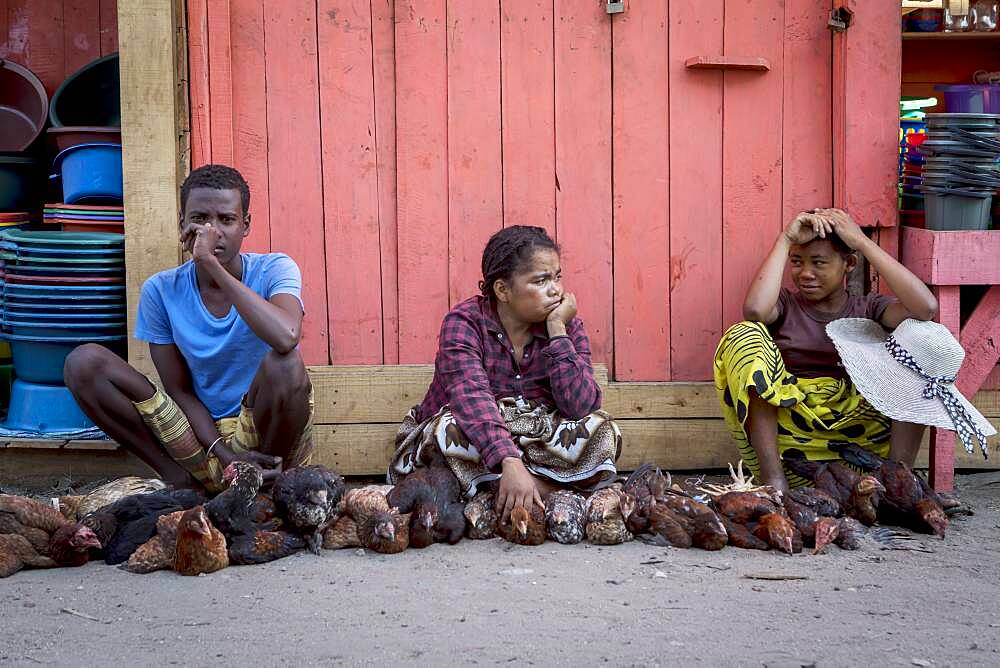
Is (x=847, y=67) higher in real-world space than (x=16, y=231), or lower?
higher

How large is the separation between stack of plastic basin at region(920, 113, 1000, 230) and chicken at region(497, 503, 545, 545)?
2.30 m

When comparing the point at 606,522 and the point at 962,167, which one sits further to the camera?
the point at 962,167

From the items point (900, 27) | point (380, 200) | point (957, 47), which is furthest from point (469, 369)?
point (957, 47)

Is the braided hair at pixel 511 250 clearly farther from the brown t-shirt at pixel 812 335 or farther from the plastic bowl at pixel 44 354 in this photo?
the plastic bowl at pixel 44 354

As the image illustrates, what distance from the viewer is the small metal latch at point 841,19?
15.8 ft

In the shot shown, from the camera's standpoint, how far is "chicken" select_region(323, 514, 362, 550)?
3818 mm

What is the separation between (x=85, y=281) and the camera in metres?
4.66

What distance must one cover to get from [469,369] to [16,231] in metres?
2.17

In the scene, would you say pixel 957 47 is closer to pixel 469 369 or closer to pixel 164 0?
pixel 469 369

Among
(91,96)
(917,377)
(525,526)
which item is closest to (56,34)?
(91,96)

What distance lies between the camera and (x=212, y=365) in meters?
4.33

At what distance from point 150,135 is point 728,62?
263 cm

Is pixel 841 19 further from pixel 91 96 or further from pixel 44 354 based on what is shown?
pixel 44 354

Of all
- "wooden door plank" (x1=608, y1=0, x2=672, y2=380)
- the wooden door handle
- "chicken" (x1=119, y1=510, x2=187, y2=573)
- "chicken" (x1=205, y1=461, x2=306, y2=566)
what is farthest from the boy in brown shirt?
"chicken" (x1=119, y1=510, x2=187, y2=573)
